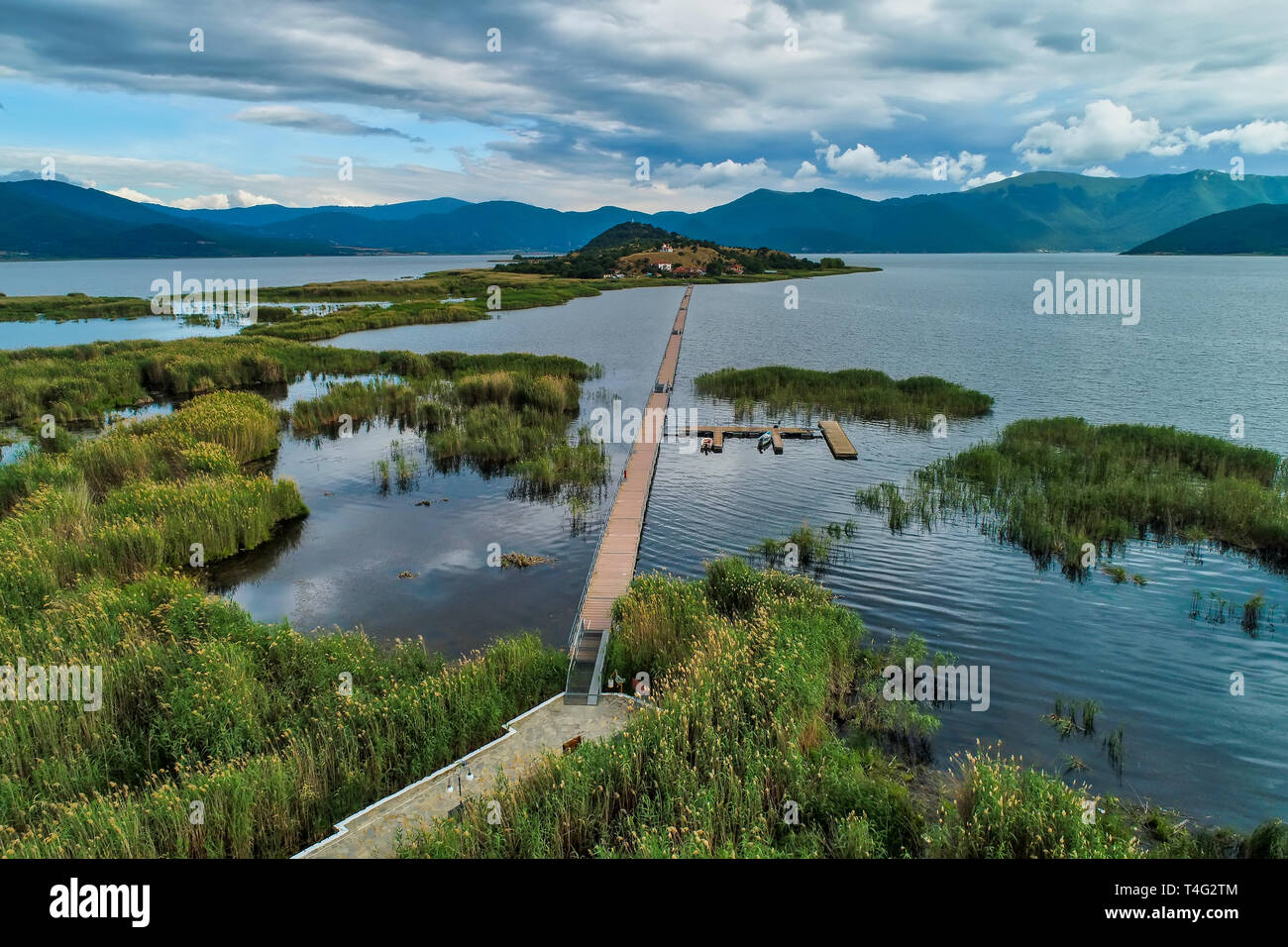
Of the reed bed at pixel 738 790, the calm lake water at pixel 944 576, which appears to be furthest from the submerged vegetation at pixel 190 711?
the calm lake water at pixel 944 576

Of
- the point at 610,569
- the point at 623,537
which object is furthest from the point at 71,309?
the point at 610,569

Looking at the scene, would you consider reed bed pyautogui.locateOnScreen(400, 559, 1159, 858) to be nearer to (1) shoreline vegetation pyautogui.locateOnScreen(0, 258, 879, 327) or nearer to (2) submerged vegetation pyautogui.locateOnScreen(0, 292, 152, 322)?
(1) shoreline vegetation pyautogui.locateOnScreen(0, 258, 879, 327)

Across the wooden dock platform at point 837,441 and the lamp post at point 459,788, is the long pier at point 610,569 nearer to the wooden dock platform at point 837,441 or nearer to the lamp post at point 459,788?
the lamp post at point 459,788

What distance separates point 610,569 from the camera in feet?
63.9

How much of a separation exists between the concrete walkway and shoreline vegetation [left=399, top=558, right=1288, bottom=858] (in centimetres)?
70

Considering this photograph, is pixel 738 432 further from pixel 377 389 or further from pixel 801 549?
pixel 377 389

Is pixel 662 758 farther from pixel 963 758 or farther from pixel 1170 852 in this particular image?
pixel 1170 852

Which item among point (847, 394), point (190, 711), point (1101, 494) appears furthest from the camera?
point (847, 394)

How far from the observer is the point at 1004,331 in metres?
73.5

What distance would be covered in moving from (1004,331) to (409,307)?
7224 cm

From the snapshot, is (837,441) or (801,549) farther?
(837,441)

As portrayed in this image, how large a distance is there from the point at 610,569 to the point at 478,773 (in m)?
9.28

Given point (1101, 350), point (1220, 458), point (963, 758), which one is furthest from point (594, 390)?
point (1101, 350)

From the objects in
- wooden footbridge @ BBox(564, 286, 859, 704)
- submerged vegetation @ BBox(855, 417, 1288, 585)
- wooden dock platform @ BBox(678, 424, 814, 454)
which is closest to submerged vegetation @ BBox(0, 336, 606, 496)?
wooden footbridge @ BBox(564, 286, 859, 704)
